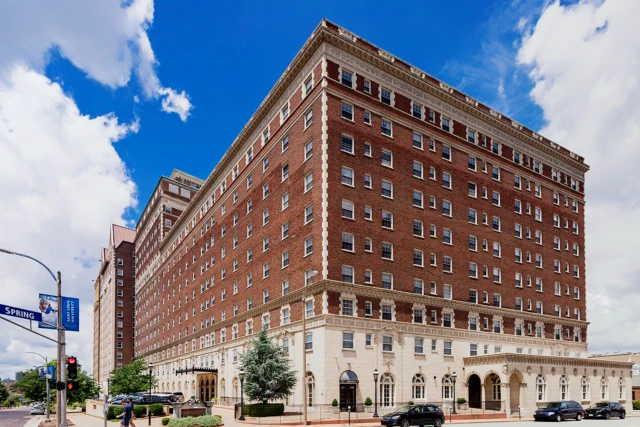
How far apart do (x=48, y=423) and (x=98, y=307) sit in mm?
150143

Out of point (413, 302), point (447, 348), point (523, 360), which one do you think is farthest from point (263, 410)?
point (523, 360)

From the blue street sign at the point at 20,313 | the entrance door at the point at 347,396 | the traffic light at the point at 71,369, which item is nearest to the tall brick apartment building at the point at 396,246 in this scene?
the entrance door at the point at 347,396

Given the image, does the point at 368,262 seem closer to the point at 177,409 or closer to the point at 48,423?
the point at 177,409

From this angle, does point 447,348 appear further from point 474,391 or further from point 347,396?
point 347,396

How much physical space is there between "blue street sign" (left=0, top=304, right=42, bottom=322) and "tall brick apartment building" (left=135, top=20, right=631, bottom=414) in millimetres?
17510

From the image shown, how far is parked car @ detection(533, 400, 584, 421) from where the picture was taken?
156 ft

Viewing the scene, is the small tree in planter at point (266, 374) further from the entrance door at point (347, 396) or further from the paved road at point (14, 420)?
the paved road at point (14, 420)

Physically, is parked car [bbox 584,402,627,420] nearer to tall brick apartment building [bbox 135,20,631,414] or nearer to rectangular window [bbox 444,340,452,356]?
tall brick apartment building [bbox 135,20,631,414]

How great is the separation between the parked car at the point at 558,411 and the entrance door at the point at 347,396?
15.5m

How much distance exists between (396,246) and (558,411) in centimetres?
1965

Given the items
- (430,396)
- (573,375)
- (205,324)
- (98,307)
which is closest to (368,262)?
(430,396)

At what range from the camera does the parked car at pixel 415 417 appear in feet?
125

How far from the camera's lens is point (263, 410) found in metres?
45.8

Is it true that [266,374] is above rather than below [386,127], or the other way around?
below
